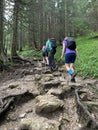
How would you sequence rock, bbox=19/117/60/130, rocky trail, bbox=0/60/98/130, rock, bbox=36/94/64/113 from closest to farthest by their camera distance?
1. rock, bbox=19/117/60/130
2. rocky trail, bbox=0/60/98/130
3. rock, bbox=36/94/64/113

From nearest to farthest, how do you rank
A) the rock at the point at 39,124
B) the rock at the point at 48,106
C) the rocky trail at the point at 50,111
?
the rock at the point at 39,124 → the rocky trail at the point at 50,111 → the rock at the point at 48,106

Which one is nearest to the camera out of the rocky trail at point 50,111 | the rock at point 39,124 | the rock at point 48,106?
the rock at point 39,124

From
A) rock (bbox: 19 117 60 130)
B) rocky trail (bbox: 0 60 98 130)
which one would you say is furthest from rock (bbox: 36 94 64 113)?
rock (bbox: 19 117 60 130)

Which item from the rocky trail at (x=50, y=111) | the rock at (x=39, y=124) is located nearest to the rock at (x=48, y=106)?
the rocky trail at (x=50, y=111)

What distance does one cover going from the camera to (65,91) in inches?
221

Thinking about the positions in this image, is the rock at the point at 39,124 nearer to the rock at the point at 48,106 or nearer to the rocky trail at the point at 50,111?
the rocky trail at the point at 50,111

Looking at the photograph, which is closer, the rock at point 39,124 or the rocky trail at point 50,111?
the rock at point 39,124

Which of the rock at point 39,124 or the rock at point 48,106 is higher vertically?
the rock at point 48,106

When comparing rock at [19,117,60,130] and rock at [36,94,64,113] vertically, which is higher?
rock at [36,94,64,113]

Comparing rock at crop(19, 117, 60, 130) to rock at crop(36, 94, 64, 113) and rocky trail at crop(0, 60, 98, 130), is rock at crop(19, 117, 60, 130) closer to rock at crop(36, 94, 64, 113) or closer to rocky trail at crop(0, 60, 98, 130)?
rocky trail at crop(0, 60, 98, 130)

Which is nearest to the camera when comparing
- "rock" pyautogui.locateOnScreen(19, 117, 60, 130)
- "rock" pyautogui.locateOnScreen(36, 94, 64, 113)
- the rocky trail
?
"rock" pyautogui.locateOnScreen(19, 117, 60, 130)

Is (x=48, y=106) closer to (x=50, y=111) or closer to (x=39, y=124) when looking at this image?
(x=50, y=111)

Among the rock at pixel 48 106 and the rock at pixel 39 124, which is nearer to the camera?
the rock at pixel 39 124

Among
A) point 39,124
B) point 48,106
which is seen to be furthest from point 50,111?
point 39,124
